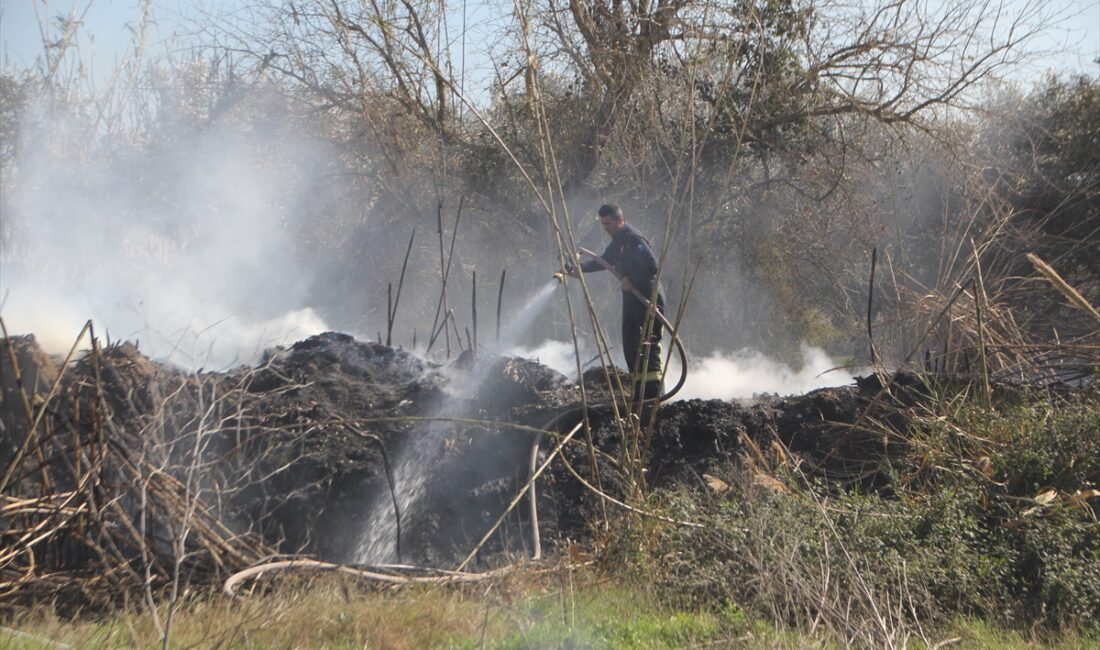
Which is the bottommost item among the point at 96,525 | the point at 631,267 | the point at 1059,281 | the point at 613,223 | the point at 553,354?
the point at 96,525

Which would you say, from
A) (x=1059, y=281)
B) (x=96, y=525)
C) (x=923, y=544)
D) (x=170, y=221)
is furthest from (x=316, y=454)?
(x=170, y=221)

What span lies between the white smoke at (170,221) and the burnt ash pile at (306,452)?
726cm

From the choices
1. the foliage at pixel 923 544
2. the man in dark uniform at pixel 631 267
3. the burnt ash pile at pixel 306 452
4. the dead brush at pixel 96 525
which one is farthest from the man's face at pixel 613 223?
the dead brush at pixel 96 525

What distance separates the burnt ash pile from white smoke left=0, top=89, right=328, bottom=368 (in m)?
7.26

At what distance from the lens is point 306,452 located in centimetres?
651

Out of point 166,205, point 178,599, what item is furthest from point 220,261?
point 178,599

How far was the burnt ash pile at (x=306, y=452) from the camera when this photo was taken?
459 cm

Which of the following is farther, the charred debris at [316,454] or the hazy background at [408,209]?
the hazy background at [408,209]

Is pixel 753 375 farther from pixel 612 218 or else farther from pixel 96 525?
pixel 96 525

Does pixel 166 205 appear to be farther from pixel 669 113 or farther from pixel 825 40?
pixel 825 40

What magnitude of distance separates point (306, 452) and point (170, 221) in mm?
11581

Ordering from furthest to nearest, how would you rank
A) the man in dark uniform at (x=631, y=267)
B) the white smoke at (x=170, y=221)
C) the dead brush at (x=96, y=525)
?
the white smoke at (x=170, y=221)
the man in dark uniform at (x=631, y=267)
the dead brush at (x=96, y=525)

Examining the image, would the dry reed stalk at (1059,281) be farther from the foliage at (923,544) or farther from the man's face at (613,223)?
the man's face at (613,223)

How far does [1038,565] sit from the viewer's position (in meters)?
4.72
